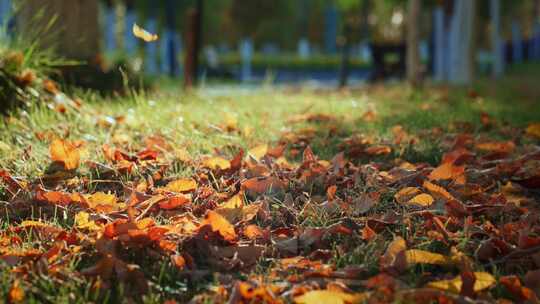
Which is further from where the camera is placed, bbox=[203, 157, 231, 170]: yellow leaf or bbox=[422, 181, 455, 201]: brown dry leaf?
bbox=[203, 157, 231, 170]: yellow leaf

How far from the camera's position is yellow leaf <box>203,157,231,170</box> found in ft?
11.2

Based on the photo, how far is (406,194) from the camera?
2.99 metres

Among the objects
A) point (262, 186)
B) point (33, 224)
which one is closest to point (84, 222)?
point (33, 224)

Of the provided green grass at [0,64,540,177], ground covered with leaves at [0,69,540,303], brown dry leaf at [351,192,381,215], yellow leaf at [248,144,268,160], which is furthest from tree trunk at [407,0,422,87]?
brown dry leaf at [351,192,381,215]

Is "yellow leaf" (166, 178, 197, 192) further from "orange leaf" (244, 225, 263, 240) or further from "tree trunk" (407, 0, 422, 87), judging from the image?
"tree trunk" (407, 0, 422, 87)

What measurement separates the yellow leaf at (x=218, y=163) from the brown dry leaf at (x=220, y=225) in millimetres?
914

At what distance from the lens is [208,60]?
79.1 feet

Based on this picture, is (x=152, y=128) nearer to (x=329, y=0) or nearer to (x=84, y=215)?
(x=84, y=215)

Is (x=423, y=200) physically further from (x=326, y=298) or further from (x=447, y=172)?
(x=326, y=298)

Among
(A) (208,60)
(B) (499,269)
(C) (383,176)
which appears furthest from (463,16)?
(A) (208,60)

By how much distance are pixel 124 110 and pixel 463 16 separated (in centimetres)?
851

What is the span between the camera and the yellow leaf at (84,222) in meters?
2.61

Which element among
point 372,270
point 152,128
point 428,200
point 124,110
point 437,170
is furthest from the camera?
point 124,110

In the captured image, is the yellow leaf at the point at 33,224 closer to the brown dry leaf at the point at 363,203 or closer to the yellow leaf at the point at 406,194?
the brown dry leaf at the point at 363,203
